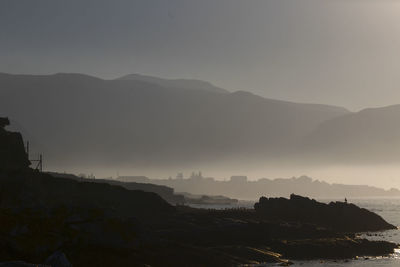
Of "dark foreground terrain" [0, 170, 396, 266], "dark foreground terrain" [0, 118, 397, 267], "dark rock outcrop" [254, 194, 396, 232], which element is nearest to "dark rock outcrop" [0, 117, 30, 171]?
"dark foreground terrain" [0, 118, 397, 267]

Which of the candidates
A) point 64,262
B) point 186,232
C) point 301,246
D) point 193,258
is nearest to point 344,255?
point 301,246

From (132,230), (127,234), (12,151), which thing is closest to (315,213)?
(12,151)

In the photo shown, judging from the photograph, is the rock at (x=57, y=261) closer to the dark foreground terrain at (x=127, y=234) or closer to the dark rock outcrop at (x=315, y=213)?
the dark foreground terrain at (x=127, y=234)

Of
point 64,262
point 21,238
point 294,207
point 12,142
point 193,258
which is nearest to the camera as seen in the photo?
point 64,262

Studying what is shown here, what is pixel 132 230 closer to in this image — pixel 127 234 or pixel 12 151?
pixel 127 234

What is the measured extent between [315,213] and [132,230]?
320 feet

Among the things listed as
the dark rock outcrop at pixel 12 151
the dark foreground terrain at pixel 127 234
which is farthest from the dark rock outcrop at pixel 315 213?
the dark rock outcrop at pixel 12 151

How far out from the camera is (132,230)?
248 feet

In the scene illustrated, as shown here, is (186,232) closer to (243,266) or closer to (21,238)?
(243,266)

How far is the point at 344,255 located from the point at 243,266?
2856cm

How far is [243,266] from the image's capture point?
8525 centimetres

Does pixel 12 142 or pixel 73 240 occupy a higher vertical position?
pixel 12 142

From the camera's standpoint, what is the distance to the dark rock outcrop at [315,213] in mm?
161625

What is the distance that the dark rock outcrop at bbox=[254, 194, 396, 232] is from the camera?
530 feet
